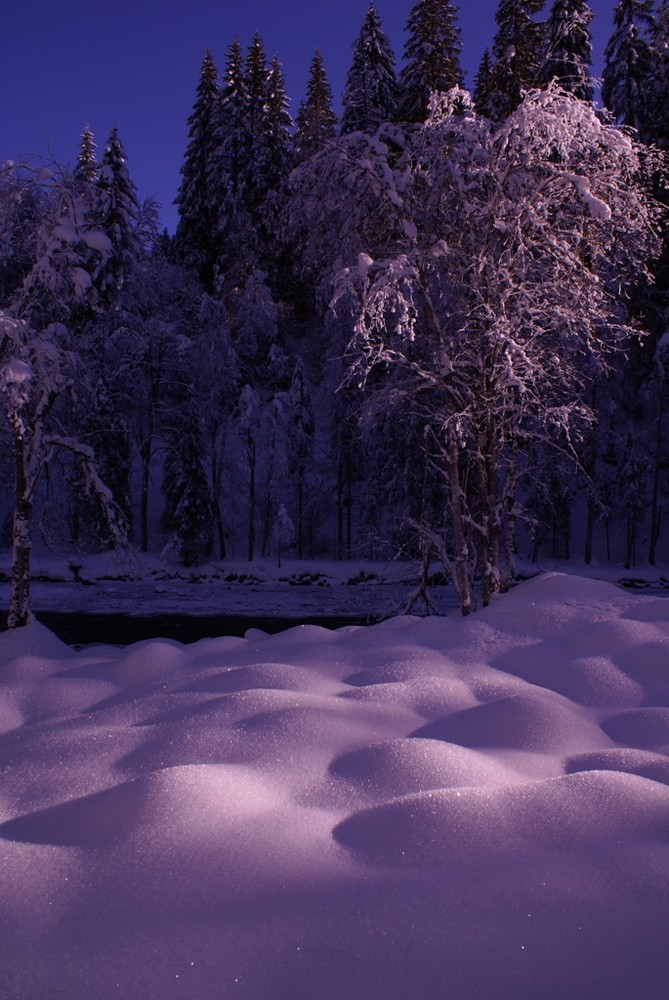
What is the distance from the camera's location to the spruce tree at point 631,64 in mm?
27969

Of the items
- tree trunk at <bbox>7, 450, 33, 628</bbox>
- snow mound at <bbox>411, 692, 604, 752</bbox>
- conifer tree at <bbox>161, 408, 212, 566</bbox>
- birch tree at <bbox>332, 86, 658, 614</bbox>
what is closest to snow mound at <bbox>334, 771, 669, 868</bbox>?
snow mound at <bbox>411, 692, 604, 752</bbox>

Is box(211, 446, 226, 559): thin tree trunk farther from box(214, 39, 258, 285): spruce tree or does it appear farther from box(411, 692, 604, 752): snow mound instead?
box(411, 692, 604, 752): snow mound

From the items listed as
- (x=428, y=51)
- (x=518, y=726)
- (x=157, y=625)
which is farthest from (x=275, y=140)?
(x=518, y=726)

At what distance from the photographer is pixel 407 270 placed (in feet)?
29.3

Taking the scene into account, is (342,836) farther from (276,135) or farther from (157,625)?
(276,135)

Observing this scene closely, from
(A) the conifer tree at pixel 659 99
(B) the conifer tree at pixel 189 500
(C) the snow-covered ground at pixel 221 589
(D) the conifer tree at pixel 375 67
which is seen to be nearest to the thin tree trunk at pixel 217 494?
(B) the conifer tree at pixel 189 500

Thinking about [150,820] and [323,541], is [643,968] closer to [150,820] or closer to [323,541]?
[150,820]

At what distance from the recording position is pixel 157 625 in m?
20.0

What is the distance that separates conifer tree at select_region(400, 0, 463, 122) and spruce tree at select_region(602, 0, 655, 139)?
6636 mm

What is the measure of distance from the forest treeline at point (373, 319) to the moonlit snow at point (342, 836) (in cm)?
480

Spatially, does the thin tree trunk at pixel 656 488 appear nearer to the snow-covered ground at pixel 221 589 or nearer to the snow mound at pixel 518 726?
the snow-covered ground at pixel 221 589

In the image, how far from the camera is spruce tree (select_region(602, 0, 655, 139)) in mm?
27969

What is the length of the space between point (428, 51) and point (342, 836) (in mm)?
31202

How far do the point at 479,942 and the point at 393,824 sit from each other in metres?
0.79
